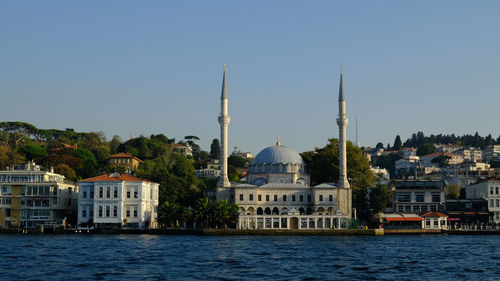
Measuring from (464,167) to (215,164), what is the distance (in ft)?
169

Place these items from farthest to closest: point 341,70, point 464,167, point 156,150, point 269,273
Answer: point 464,167 → point 156,150 → point 341,70 → point 269,273

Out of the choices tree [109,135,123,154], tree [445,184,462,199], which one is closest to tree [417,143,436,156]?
tree [445,184,462,199]

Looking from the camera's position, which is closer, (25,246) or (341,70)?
(25,246)

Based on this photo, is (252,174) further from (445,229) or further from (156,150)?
(156,150)

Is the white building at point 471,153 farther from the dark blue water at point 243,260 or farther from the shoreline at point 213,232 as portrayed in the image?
the dark blue water at point 243,260

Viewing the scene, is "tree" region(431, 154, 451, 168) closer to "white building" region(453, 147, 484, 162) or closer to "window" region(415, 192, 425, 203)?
"white building" region(453, 147, 484, 162)

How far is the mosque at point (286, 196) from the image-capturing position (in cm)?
6856

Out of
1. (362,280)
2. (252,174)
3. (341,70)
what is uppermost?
(341,70)

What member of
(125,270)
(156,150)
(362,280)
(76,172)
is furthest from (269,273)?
(156,150)

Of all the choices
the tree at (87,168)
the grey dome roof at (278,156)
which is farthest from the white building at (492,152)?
the tree at (87,168)

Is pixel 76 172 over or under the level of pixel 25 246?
over

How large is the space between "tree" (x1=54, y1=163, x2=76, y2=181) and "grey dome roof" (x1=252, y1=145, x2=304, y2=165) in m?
22.6


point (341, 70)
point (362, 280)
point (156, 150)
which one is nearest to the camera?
point (362, 280)

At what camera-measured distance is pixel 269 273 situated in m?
33.1
